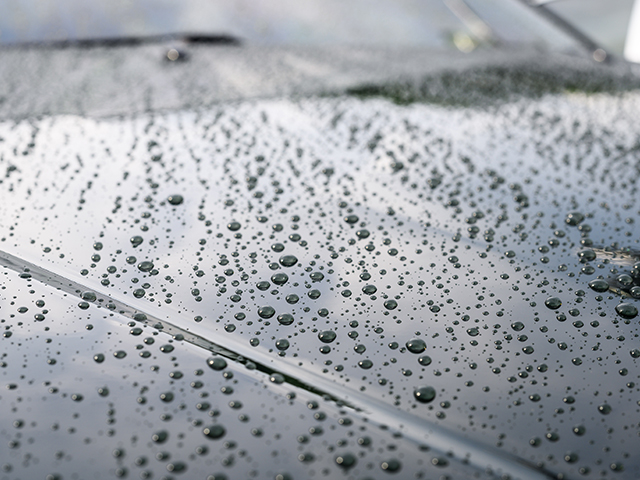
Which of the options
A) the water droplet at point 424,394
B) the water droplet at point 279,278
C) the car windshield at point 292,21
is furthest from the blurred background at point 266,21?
the water droplet at point 424,394

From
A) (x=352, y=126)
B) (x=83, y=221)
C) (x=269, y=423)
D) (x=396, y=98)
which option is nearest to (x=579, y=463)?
(x=269, y=423)

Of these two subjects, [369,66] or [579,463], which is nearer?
[579,463]

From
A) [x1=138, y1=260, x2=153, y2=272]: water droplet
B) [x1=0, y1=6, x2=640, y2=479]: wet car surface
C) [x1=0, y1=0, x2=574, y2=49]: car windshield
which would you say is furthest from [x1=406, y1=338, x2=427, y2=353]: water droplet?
[x1=0, y1=0, x2=574, y2=49]: car windshield

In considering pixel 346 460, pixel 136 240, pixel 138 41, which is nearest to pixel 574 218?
pixel 346 460

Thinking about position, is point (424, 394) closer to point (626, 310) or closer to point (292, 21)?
point (626, 310)

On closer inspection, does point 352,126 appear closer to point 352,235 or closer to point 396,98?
point 396,98
